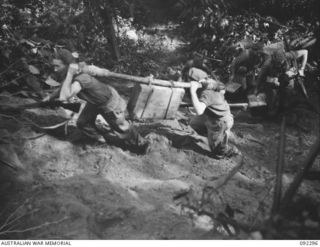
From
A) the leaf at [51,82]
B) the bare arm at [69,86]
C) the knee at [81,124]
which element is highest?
the bare arm at [69,86]

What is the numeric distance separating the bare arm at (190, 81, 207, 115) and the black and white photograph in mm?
15

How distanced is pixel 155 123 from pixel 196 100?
2.77 feet

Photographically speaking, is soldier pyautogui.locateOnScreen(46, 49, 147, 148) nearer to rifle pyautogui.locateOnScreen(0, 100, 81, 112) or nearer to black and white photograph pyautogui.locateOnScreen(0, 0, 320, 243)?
black and white photograph pyautogui.locateOnScreen(0, 0, 320, 243)

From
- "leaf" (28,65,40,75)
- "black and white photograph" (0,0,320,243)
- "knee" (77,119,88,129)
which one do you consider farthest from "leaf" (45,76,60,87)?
"knee" (77,119,88,129)

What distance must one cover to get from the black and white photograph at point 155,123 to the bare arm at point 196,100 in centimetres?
2

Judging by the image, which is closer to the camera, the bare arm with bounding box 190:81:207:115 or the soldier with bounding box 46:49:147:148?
the soldier with bounding box 46:49:147:148

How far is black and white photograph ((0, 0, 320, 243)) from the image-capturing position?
289 centimetres

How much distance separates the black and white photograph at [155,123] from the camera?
2889 millimetres

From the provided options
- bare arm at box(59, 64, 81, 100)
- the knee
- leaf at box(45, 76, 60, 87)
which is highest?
bare arm at box(59, 64, 81, 100)

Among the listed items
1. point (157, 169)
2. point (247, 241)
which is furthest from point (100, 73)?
point (247, 241)

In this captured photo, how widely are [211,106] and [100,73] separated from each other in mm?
1484

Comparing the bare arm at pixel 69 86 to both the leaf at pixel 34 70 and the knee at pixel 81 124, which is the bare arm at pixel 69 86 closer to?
the knee at pixel 81 124

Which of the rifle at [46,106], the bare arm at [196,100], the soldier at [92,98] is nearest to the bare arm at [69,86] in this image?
the soldier at [92,98]

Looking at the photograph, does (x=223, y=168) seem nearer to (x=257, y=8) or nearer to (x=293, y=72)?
(x=293, y=72)
